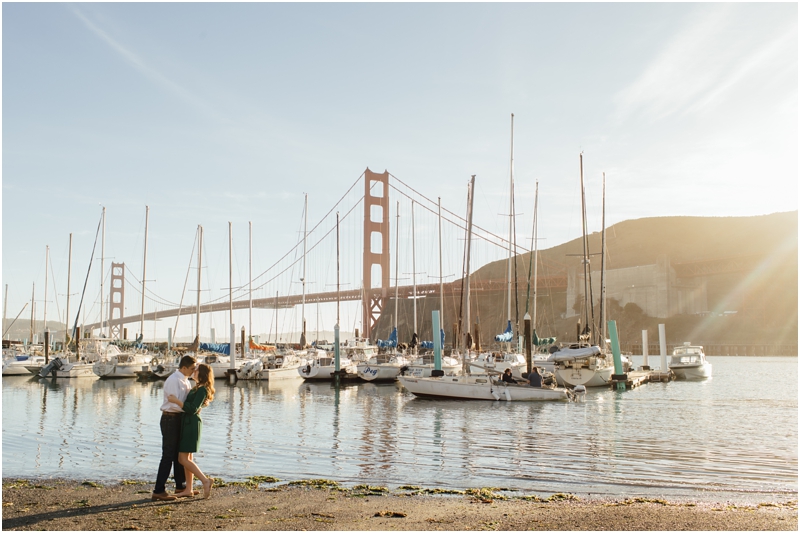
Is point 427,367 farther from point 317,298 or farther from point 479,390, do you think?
point 317,298

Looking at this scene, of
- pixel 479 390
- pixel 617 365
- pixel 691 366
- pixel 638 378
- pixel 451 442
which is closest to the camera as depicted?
pixel 451 442

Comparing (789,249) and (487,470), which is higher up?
(789,249)

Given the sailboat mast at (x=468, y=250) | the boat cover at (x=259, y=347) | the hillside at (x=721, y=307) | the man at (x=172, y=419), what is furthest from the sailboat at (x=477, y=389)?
the hillside at (x=721, y=307)

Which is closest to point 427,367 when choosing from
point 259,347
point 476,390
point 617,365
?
point 617,365

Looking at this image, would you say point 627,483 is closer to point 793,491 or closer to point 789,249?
point 793,491

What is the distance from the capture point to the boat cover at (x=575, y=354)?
3384cm

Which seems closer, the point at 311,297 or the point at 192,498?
the point at 192,498


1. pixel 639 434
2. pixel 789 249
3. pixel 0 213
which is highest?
pixel 789 249

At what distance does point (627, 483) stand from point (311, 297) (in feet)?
231

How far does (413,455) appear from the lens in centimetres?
1474

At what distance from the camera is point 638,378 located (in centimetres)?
3922

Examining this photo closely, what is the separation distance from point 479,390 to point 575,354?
8.40m

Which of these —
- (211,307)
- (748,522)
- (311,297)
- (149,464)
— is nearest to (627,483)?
(748,522)

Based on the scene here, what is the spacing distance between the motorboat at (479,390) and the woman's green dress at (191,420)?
19.7 m
